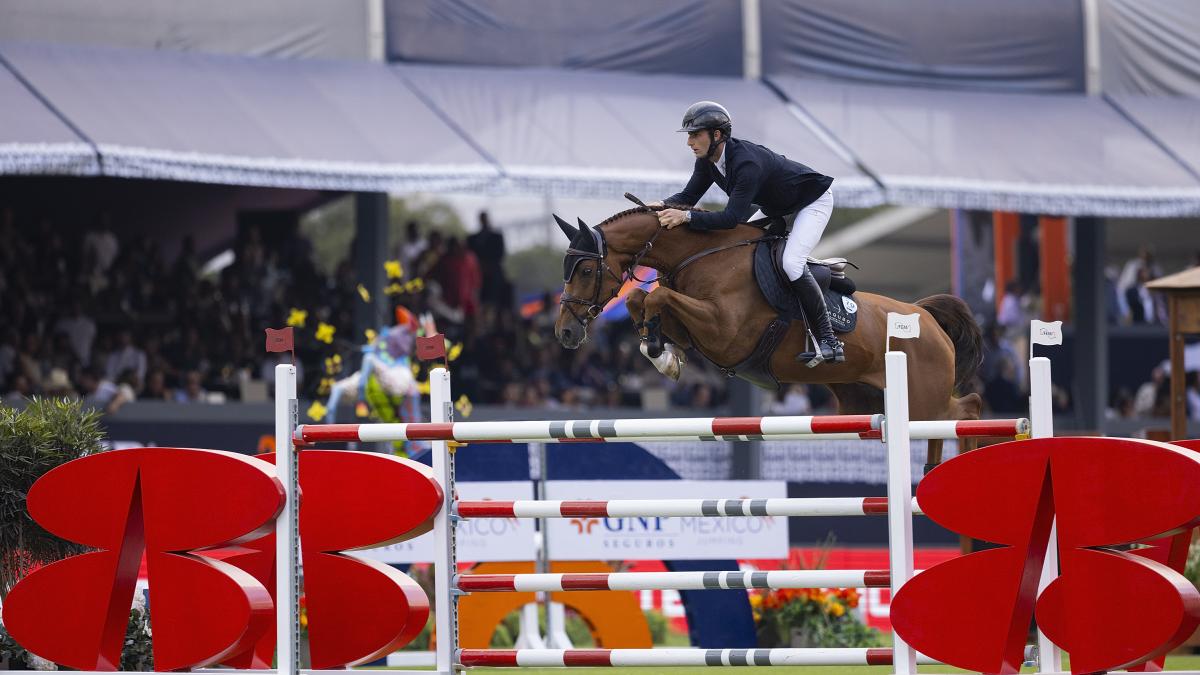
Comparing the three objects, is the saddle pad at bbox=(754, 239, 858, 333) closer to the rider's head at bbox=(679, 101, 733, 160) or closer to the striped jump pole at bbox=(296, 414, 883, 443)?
the rider's head at bbox=(679, 101, 733, 160)

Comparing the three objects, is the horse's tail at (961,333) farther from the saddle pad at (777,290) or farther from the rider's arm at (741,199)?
the rider's arm at (741,199)

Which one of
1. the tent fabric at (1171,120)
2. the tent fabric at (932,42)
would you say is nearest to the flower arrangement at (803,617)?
the tent fabric at (932,42)

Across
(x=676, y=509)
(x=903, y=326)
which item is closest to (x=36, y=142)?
(x=676, y=509)

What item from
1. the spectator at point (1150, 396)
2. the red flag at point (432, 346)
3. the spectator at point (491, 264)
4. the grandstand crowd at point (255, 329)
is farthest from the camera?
the spectator at point (491, 264)

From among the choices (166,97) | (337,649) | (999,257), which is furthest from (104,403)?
(999,257)

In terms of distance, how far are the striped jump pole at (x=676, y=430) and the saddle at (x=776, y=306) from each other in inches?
75.3

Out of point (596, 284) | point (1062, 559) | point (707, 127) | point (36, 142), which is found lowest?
point (1062, 559)

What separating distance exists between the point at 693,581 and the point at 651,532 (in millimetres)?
3725

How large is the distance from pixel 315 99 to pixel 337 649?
839 cm

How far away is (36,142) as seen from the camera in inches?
431

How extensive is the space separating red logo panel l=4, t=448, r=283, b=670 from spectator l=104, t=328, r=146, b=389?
8.22 m

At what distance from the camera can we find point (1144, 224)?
2198 centimetres

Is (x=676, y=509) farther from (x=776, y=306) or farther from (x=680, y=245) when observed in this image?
(x=680, y=245)

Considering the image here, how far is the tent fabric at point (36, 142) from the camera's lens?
35.4ft
